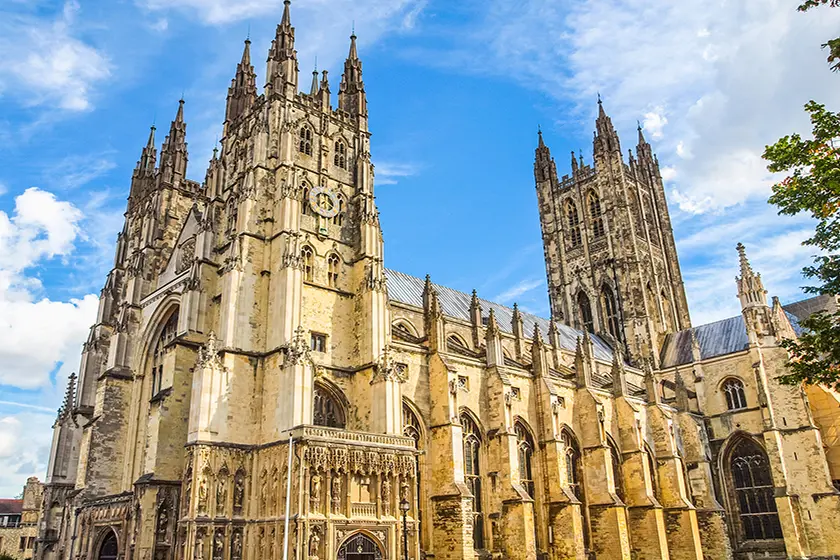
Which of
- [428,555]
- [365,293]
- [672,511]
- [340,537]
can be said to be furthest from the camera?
[672,511]

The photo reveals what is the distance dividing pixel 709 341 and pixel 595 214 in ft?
50.3

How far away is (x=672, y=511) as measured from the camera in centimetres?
3991

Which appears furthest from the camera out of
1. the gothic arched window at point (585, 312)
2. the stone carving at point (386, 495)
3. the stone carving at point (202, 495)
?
the gothic arched window at point (585, 312)

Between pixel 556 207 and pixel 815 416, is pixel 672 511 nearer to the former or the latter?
pixel 815 416

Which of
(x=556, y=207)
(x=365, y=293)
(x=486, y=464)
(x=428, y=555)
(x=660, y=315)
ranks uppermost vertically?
(x=556, y=207)

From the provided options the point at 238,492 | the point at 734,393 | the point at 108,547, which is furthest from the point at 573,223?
the point at 108,547

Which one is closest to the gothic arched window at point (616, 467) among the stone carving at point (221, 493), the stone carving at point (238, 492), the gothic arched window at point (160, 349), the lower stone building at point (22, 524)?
the stone carving at point (238, 492)

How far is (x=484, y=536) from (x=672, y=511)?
48.2ft

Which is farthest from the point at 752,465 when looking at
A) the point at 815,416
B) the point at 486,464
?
the point at 486,464

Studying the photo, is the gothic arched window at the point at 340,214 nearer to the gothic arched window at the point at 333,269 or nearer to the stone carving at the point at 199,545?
the gothic arched window at the point at 333,269

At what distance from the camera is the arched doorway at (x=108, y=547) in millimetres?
30016

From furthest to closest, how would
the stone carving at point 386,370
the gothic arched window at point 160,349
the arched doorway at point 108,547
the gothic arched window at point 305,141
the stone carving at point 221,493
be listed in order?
1. the gothic arched window at point 160,349
2. the gothic arched window at point 305,141
3. the arched doorway at point 108,547
4. the stone carving at point 386,370
5. the stone carving at point 221,493

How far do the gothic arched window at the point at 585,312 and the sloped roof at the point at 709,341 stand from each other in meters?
6.55

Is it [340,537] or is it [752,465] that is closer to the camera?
[340,537]
